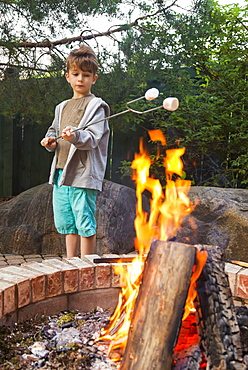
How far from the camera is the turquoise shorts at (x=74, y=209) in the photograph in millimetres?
2939

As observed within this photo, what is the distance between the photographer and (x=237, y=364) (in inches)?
55.9

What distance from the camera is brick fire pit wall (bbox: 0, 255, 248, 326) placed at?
194 centimetres

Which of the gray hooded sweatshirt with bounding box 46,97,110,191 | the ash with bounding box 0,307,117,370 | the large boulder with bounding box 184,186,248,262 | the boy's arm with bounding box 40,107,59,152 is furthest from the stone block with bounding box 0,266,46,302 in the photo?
the large boulder with bounding box 184,186,248,262

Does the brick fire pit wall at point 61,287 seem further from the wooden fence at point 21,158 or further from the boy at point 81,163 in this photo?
the wooden fence at point 21,158

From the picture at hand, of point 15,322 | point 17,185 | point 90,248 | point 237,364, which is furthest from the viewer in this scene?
point 17,185

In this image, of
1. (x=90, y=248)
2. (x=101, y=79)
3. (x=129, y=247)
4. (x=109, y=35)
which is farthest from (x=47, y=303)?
(x=109, y=35)

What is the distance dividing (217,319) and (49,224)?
355cm

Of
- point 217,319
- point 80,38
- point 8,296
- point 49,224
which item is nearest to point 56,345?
point 8,296

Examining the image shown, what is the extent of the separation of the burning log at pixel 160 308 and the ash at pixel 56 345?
26 centimetres

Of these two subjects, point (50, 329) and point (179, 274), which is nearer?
point (179, 274)

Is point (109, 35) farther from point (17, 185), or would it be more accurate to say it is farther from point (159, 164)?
point (17, 185)

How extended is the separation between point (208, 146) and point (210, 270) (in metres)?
5.30

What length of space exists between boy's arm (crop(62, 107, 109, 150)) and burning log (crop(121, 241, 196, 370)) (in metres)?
1.34

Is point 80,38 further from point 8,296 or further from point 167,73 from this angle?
point 8,296
